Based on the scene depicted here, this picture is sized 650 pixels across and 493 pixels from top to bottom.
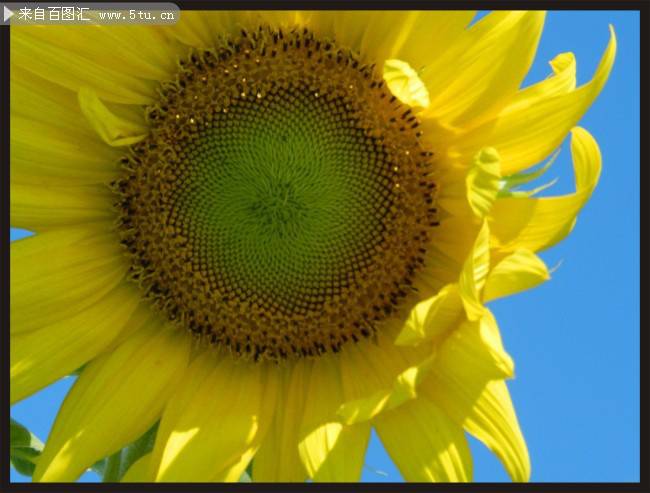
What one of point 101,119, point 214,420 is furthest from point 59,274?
point 214,420

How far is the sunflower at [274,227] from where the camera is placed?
2.57 m

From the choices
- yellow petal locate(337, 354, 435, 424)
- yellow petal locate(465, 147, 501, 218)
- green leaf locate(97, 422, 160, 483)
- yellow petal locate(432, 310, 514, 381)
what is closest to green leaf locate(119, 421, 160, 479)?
green leaf locate(97, 422, 160, 483)

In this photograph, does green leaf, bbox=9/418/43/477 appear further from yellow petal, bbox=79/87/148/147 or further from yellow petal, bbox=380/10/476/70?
yellow petal, bbox=380/10/476/70

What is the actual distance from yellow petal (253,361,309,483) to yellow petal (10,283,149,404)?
43 cm

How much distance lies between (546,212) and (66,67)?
3.76 feet

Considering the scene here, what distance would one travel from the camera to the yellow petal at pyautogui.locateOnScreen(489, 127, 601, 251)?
8.22 feet

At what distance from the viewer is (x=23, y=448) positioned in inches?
116

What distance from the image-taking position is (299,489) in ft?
8.64

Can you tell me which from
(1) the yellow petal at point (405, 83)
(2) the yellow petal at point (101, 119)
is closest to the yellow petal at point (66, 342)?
(2) the yellow petal at point (101, 119)

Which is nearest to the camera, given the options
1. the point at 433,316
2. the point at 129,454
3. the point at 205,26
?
the point at 433,316

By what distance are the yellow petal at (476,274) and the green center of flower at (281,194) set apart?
1.19 ft

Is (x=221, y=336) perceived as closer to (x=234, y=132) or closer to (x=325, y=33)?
(x=234, y=132)

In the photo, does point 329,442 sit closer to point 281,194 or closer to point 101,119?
point 281,194
